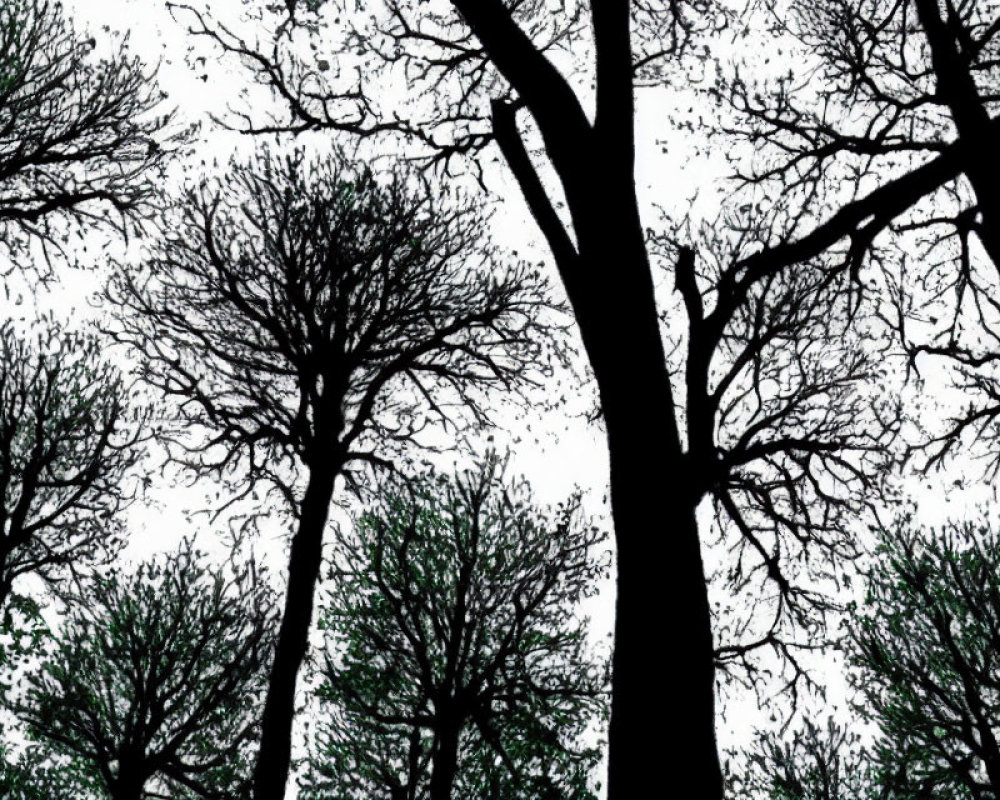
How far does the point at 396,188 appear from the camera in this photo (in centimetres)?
1207

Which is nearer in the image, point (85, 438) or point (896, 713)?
point (85, 438)

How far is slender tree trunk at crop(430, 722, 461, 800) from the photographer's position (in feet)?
46.6

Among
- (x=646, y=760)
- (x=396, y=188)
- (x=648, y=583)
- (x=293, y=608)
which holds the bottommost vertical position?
(x=646, y=760)

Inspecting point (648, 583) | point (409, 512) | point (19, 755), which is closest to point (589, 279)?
point (648, 583)

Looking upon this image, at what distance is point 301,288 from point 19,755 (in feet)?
67.6

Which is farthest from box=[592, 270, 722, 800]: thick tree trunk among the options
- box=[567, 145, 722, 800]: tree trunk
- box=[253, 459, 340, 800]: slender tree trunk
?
box=[253, 459, 340, 800]: slender tree trunk

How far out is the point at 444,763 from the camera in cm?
1447

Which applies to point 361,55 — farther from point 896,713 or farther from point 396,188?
point 896,713

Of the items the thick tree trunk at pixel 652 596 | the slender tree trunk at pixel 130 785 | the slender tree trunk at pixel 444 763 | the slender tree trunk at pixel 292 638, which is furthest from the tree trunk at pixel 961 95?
the slender tree trunk at pixel 130 785

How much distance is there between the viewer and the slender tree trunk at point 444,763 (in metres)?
14.2

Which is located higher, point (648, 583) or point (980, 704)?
point (980, 704)

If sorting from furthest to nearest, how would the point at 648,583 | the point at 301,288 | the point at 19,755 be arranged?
1. the point at 19,755
2. the point at 301,288
3. the point at 648,583

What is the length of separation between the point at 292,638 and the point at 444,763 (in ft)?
21.7

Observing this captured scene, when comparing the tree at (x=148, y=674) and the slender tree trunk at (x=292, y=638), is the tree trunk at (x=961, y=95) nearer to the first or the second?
the slender tree trunk at (x=292, y=638)
